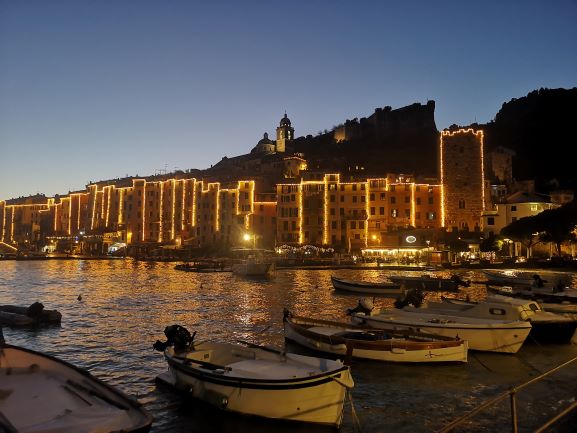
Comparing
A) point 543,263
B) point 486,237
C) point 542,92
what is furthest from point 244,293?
point 542,92

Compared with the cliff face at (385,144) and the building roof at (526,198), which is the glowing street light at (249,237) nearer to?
the cliff face at (385,144)

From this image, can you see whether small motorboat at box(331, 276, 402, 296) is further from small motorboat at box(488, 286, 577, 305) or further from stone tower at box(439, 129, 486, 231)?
stone tower at box(439, 129, 486, 231)

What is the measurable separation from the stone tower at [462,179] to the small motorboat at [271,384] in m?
79.6

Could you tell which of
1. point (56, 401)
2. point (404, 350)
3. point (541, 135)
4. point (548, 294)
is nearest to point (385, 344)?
point (404, 350)

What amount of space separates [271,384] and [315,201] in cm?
8186

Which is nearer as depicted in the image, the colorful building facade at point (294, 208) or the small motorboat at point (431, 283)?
the small motorboat at point (431, 283)

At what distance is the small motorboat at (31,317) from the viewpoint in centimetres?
2602

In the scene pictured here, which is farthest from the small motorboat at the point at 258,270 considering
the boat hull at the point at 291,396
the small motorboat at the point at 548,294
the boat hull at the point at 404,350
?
the boat hull at the point at 291,396

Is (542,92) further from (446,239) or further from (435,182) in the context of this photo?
(446,239)

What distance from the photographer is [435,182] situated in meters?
91.1

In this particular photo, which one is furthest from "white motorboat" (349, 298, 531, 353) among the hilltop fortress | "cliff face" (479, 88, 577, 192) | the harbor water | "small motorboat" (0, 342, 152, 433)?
"cliff face" (479, 88, 577, 192)

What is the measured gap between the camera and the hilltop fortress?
8762 cm

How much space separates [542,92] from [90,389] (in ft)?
463

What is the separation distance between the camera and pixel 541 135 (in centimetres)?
11638
